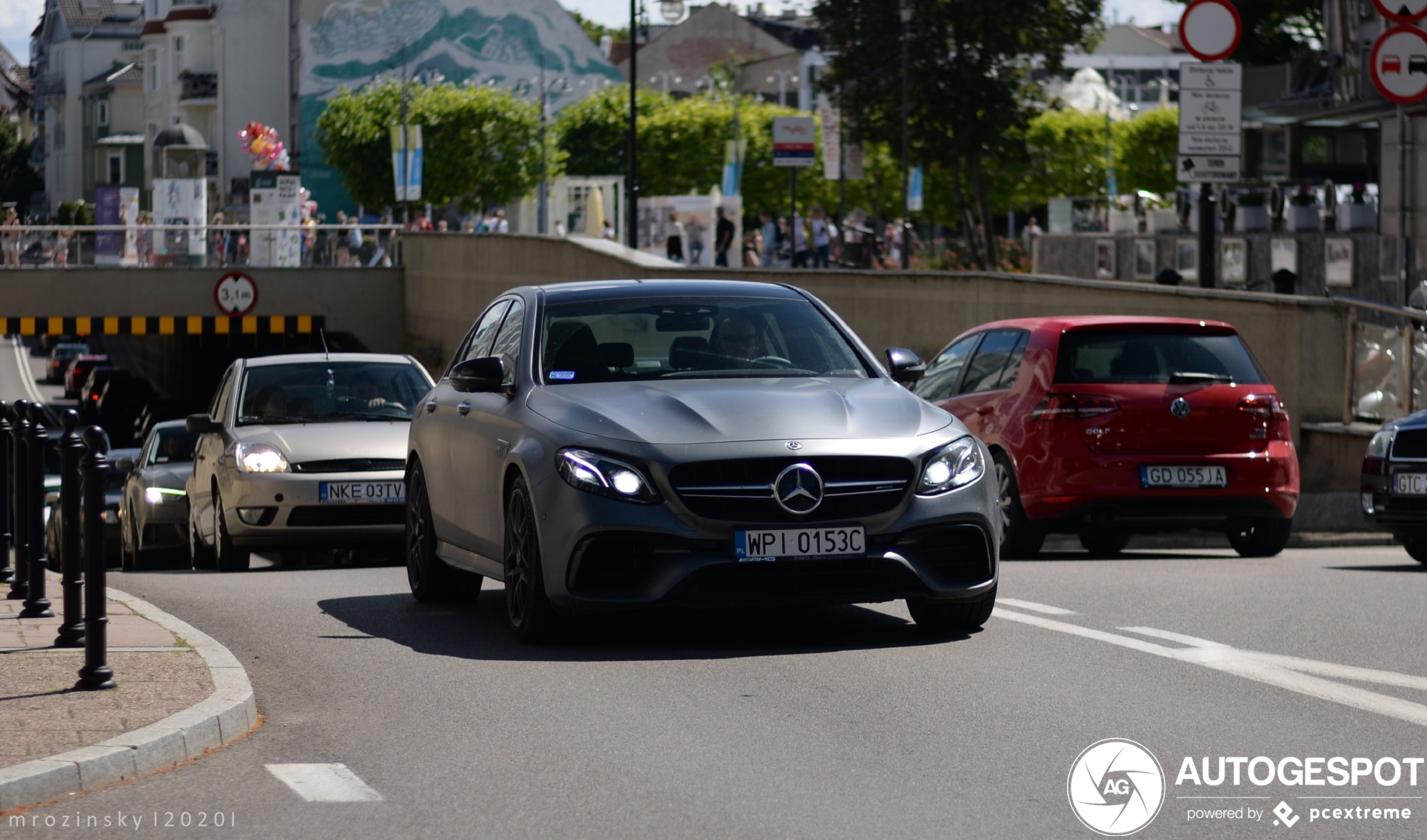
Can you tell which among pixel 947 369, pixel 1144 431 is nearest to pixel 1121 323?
pixel 1144 431

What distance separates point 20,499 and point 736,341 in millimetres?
3948

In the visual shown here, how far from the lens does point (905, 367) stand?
9773 mm

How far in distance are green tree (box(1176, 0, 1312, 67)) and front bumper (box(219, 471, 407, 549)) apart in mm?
47133

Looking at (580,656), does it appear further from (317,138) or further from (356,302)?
(317,138)

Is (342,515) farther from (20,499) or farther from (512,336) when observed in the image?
(512,336)

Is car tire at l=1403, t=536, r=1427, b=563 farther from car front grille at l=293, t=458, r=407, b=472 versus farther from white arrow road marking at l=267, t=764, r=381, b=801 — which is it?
white arrow road marking at l=267, t=764, r=381, b=801

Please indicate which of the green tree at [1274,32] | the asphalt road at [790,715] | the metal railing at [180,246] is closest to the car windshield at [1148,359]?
the asphalt road at [790,715]

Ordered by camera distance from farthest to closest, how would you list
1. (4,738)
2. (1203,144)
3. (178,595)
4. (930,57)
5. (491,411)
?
1. (930,57)
2. (1203,144)
3. (178,595)
4. (491,411)
5. (4,738)

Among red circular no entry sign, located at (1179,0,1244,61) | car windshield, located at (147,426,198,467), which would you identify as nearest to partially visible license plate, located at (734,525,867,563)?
car windshield, located at (147,426,198,467)

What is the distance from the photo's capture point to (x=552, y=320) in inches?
385

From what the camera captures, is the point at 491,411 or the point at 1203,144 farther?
the point at 1203,144

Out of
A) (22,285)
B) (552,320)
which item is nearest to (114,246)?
(22,285)

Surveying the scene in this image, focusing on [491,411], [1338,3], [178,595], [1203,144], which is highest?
[1338,3]

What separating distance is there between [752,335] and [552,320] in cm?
90
